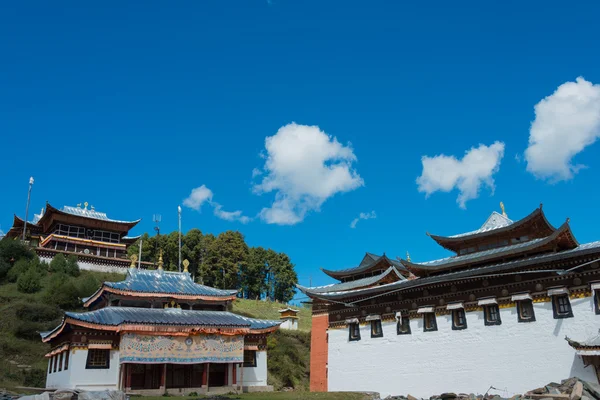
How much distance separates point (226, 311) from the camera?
107 feet

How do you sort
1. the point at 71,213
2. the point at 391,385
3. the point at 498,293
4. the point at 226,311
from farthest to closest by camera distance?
1. the point at 71,213
2. the point at 226,311
3. the point at 391,385
4. the point at 498,293

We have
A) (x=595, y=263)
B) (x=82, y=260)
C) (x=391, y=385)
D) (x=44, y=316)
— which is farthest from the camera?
(x=82, y=260)

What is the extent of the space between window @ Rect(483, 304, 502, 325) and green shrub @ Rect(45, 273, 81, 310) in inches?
1254

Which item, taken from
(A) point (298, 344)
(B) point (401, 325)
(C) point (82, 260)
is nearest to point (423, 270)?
(B) point (401, 325)

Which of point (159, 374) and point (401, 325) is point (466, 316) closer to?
point (401, 325)

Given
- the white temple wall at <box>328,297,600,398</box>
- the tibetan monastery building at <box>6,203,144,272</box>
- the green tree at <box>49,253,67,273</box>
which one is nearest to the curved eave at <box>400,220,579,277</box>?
the white temple wall at <box>328,297,600,398</box>

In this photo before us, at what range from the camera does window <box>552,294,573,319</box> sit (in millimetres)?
18953

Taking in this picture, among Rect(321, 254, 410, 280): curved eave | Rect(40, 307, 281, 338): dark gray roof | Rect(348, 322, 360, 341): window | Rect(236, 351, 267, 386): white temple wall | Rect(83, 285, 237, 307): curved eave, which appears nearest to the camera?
Rect(40, 307, 281, 338): dark gray roof

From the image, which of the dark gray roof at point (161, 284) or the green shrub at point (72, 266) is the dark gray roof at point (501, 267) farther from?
the green shrub at point (72, 266)

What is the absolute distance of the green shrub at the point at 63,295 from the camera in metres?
38.6

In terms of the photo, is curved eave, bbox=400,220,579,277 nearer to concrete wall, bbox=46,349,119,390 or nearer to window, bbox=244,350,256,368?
window, bbox=244,350,256,368

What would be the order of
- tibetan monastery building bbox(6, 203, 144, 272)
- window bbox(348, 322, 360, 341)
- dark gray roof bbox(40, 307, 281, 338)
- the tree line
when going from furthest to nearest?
the tree line, tibetan monastery building bbox(6, 203, 144, 272), window bbox(348, 322, 360, 341), dark gray roof bbox(40, 307, 281, 338)

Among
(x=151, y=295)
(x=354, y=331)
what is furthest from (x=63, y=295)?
(x=354, y=331)

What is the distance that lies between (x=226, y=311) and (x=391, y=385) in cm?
1257
